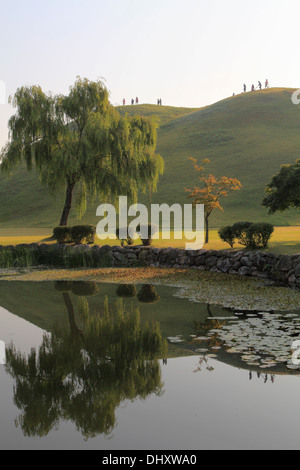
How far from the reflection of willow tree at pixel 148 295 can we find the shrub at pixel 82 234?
423 inches

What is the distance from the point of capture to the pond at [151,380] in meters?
5.11

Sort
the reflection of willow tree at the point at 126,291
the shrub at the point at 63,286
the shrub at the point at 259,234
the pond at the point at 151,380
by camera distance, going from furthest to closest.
Answer: the shrub at the point at 259,234
the shrub at the point at 63,286
the reflection of willow tree at the point at 126,291
the pond at the point at 151,380

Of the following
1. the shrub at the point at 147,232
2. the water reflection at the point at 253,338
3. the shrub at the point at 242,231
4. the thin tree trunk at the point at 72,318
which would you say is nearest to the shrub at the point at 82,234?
the shrub at the point at 147,232

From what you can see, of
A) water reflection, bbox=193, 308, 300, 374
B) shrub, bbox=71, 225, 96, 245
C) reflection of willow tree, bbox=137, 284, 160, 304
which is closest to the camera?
water reflection, bbox=193, 308, 300, 374

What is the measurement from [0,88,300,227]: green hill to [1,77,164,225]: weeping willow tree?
64.2ft

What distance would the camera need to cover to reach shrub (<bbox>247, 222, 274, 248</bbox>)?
1994 cm

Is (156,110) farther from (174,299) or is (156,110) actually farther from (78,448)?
(78,448)

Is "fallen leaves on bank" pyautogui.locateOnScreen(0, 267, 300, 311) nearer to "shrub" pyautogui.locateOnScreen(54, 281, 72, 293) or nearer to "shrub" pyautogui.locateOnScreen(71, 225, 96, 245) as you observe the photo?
"shrub" pyautogui.locateOnScreen(54, 281, 72, 293)

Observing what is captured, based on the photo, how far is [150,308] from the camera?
1223 cm
